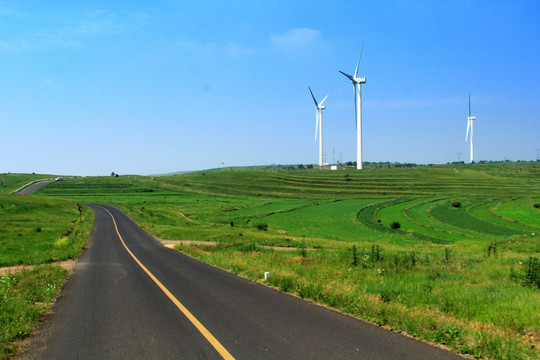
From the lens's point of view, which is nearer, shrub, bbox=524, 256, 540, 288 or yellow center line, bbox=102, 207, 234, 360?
yellow center line, bbox=102, 207, 234, 360

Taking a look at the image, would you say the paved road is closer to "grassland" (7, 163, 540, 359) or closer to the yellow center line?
the yellow center line

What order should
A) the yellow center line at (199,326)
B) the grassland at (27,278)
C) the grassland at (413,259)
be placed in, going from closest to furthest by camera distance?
the yellow center line at (199,326) < the grassland at (413,259) < the grassland at (27,278)

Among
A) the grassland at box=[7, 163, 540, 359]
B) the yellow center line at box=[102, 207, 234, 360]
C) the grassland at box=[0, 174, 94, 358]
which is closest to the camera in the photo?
the yellow center line at box=[102, 207, 234, 360]

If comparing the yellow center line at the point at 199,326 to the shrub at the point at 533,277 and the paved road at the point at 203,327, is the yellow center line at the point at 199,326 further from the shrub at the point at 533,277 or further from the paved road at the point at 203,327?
the shrub at the point at 533,277

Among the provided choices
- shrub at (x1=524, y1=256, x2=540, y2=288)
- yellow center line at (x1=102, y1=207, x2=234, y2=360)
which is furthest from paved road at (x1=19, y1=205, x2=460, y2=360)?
shrub at (x1=524, y1=256, x2=540, y2=288)

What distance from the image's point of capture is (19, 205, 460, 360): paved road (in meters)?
7.64

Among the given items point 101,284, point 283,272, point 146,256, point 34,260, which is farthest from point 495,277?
point 34,260

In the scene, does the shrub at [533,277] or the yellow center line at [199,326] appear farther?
the shrub at [533,277]

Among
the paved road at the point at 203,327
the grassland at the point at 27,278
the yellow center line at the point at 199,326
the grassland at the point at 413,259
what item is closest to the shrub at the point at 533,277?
the grassland at the point at 413,259

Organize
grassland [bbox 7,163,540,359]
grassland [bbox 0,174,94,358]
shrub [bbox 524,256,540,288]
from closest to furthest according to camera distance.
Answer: grassland [bbox 7,163,540,359], grassland [bbox 0,174,94,358], shrub [bbox 524,256,540,288]

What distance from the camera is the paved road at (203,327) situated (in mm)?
7636

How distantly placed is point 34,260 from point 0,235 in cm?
2078

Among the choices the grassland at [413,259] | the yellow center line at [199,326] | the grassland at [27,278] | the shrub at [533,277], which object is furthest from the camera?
the shrub at [533,277]

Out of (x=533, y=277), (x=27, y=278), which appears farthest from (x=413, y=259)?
→ (x=27, y=278)
